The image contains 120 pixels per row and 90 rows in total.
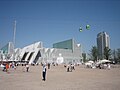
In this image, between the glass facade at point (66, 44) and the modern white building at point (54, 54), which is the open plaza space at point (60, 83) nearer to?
the modern white building at point (54, 54)

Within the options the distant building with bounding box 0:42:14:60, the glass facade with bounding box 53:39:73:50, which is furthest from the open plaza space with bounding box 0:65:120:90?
the glass facade with bounding box 53:39:73:50

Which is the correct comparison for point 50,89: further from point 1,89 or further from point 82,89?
point 1,89

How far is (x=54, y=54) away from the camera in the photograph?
13188 centimetres

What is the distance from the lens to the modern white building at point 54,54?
4845 inches

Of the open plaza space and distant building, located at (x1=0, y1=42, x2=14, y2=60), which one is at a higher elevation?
distant building, located at (x1=0, y1=42, x2=14, y2=60)

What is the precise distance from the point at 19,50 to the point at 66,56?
53.2 meters

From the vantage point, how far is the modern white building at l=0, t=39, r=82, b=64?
123062 millimetres

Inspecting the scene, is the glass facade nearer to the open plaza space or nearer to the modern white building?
the modern white building

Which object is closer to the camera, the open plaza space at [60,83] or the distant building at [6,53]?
the open plaza space at [60,83]

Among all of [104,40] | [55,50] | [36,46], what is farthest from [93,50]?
[104,40]

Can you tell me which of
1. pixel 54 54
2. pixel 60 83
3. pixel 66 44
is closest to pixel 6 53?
pixel 54 54

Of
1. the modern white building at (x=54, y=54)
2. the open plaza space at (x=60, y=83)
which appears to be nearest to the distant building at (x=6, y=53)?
the modern white building at (x=54, y=54)

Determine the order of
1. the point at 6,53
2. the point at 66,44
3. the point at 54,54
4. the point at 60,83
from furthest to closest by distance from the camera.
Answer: the point at 66,44, the point at 6,53, the point at 54,54, the point at 60,83

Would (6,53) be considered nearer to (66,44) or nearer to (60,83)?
(66,44)
